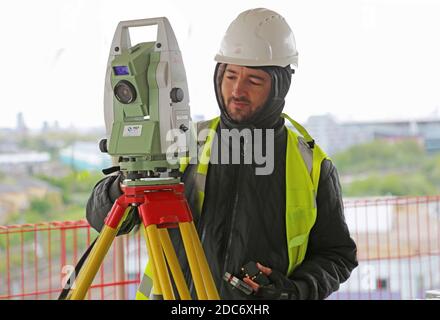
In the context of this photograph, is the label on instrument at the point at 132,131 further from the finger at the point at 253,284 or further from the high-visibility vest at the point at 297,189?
the finger at the point at 253,284

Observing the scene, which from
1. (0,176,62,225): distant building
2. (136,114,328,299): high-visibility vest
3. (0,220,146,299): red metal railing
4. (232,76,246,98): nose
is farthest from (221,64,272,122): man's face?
(0,176,62,225): distant building

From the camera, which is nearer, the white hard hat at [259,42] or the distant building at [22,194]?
the white hard hat at [259,42]

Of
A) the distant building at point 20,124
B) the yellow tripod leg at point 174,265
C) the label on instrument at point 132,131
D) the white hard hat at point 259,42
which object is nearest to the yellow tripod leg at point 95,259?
the yellow tripod leg at point 174,265

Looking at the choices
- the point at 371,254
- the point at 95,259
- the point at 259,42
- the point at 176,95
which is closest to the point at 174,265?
the point at 95,259

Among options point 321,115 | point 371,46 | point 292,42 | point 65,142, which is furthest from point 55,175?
point 292,42

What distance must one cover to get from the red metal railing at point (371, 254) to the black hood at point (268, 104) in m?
2.19

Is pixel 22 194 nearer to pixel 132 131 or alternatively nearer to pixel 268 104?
pixel 268 104

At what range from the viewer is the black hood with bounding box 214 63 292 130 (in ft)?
6.86

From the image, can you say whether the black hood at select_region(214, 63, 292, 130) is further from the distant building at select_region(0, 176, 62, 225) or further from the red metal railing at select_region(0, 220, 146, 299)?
the distant building at select_region(0, 176, 62, 225)

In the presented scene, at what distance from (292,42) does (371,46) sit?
21.4 feet

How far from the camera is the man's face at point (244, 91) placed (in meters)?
2.08

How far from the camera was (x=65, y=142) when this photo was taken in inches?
286

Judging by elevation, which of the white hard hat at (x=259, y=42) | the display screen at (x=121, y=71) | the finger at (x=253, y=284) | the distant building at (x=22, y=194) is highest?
the white hard hat at (x=259, y=42)
